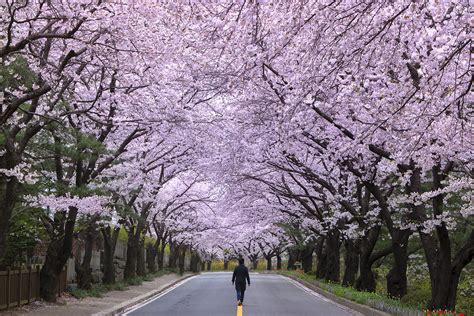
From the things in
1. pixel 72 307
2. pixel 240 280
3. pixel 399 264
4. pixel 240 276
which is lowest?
pixel 72 307

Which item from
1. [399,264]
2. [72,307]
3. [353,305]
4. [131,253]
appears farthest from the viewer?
[131,253]

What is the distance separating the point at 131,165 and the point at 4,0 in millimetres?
15086

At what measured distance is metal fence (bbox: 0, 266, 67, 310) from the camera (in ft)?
55.9

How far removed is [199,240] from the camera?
72.1 meters

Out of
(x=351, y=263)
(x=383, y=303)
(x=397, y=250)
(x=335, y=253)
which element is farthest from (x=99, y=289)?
(x=383, y=303)

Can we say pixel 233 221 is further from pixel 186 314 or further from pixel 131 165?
pixel 186 314

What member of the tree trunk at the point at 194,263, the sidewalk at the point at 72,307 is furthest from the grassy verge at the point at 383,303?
the tree trunk at the point at 194,263

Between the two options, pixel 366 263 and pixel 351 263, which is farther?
pixel 351 263

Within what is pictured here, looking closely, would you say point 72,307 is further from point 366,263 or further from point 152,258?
point 152,258

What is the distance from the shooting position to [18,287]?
1836 centimetres

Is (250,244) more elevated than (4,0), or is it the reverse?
(4,0)

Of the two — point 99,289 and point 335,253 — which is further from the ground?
point 335,253

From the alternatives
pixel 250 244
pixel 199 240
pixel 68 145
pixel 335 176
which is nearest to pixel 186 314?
pixel 68 145

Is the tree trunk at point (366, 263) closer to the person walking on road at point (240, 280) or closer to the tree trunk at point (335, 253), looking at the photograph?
the person walking on road at point (240, 280)
